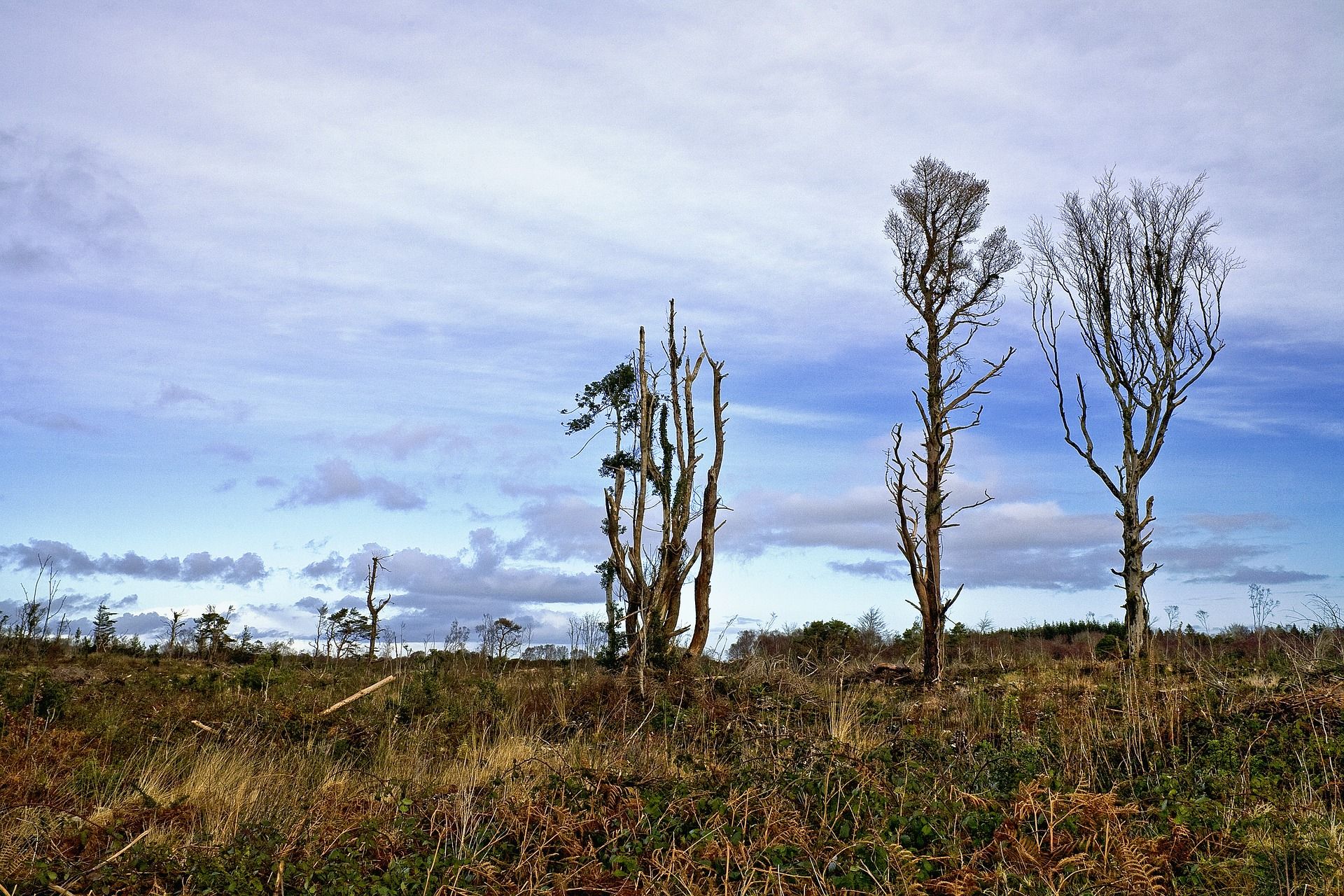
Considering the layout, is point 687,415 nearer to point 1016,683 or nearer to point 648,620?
point 648,620

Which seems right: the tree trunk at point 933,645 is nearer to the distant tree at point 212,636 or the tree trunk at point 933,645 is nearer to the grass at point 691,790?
the grass at point 691,790

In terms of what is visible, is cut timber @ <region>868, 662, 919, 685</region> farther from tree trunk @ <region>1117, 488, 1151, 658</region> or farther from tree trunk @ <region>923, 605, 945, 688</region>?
tree trunk @ <region>1117, 488, 1151, 658</region>

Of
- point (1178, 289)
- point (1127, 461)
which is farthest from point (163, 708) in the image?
point (1178, 289)

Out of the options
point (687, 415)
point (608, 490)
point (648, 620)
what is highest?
point (687, 415)

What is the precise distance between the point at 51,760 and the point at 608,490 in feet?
30.1

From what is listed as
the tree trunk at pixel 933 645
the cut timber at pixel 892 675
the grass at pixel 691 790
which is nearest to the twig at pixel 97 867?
the grass at pixel 691 790

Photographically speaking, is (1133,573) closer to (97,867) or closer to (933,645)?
(933,645)

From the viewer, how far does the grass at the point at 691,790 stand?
4570 millimetres

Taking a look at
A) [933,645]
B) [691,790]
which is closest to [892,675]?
[933,645]

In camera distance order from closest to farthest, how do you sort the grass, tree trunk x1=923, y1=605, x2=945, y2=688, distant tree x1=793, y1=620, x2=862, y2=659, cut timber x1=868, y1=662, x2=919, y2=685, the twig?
the twig, the grass, cut timber x1=868, y1=662, x2=919, y2=685, tree trunk x1=923, y1=605, x2=945, y2=688, distant tree x1=793, y1=620, x2=862, y2=659

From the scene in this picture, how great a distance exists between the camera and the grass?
4570 mm

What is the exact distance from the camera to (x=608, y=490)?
1617cm

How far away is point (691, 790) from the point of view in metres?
5.68

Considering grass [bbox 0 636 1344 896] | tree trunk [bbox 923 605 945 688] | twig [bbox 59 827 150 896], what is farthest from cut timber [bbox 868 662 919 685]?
twig [bbox 59 827 150 896]
